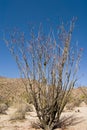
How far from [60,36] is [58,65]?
45.3 inches

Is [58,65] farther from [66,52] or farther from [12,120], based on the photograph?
[12,120]

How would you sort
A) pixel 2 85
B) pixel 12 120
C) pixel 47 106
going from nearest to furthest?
pixel 47 106 < pixel 12 120 < pixel 2 85

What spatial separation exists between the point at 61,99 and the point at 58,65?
1283mm

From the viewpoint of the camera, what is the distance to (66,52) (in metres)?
8.28

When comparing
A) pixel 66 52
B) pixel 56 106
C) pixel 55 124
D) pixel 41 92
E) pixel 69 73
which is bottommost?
pixel 55 124

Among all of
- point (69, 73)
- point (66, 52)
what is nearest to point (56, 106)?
point (69, 73)

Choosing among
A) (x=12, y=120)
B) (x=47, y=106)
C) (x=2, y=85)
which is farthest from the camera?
(x=2, y=85)

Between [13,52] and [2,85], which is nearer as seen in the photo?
[13,52]

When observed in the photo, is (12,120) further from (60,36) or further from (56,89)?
(60,36)

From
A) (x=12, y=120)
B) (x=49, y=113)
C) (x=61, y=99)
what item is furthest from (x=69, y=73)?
(x=12, y=120)

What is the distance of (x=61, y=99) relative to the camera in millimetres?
8305

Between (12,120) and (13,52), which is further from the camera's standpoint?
(12,120)

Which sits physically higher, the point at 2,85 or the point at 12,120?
the point at 2,85

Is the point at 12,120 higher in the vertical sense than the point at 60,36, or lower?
lower
